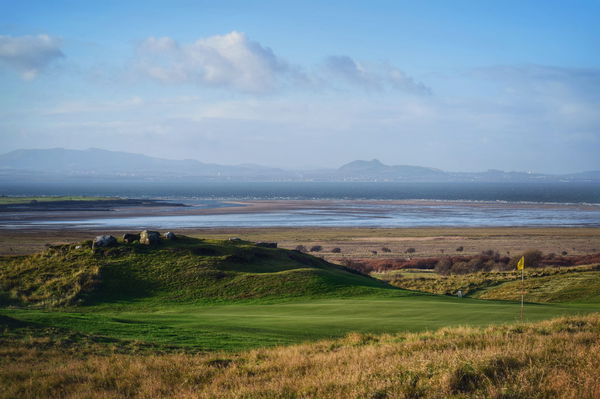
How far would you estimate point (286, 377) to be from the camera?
11.0m

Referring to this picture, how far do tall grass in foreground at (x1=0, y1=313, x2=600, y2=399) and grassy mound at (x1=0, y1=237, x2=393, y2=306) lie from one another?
1450cm

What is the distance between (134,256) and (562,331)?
25563mm

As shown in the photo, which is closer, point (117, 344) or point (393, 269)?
point (117, 344)

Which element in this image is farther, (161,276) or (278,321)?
(161,276)

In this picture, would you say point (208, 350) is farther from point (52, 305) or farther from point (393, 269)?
point (393, 269)

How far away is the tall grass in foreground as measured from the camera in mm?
9555

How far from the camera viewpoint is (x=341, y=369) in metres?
11.1

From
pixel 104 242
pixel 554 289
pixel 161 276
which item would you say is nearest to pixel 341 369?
pixel 161 276

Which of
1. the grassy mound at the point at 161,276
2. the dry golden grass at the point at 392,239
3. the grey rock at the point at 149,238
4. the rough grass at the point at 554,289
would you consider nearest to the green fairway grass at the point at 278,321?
the grassy mound at the point at 161,276

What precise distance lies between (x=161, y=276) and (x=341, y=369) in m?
21.4

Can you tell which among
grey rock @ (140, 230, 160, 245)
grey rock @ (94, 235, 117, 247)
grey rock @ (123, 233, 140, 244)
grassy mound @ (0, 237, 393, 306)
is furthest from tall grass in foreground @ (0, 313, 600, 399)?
grey rock @ (123, 233, 140, 244)

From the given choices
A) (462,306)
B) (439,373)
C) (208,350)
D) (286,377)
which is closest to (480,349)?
(439,373)

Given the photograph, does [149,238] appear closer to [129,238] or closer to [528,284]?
[129,238]

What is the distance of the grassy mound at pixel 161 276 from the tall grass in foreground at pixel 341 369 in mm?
14502
